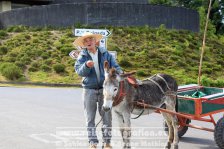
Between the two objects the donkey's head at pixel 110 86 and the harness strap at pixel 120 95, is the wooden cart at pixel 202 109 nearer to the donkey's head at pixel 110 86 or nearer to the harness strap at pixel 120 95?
the harness strap at pixel 120 95

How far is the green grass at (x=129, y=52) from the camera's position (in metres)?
31.9

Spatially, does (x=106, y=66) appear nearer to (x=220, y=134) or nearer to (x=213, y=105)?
(x=220, y=134)

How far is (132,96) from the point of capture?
702cm

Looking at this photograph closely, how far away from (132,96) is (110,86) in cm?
72

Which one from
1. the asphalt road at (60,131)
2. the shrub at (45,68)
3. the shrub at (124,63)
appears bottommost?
the shrub at (45,68)

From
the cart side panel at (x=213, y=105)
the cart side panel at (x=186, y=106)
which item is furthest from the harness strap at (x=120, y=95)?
the cart side panel at (x=213, y=105)

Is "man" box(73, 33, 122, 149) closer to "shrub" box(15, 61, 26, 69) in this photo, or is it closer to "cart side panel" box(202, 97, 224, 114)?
"cart side panel" box(202, 97, 224, 114)

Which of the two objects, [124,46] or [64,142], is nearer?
[64,142]

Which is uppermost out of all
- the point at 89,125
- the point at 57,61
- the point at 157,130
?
the point at 89,125

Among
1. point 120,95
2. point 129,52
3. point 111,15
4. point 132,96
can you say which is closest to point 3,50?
point 111,15

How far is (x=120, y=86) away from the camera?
6676 millimetres

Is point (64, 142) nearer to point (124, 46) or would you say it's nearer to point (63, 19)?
point (124, 46)

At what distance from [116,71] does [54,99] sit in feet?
35.4

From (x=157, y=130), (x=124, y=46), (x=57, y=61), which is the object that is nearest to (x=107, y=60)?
(x=157, y=130)
